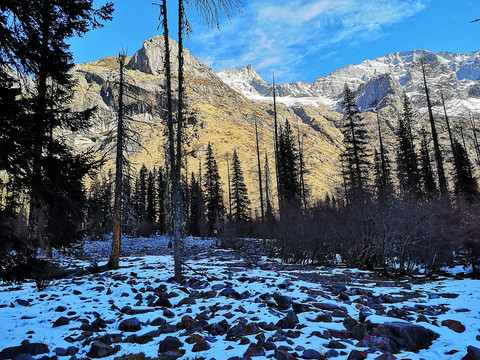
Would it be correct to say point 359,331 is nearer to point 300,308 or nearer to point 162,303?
point 300,308

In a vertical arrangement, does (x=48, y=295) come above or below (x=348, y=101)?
below

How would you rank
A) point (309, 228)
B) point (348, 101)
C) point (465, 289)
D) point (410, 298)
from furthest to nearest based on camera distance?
1. point (348, 101)
2. point (309, 228)
3. point (465, 289)
4. point (410, 298)

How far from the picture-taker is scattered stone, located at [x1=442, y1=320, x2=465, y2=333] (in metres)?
4.72

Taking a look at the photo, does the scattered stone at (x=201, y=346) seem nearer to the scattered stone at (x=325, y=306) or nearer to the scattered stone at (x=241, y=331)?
the scattered stone at (x=241, y=331)

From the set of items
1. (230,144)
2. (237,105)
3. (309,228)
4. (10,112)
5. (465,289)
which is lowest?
(465,289)

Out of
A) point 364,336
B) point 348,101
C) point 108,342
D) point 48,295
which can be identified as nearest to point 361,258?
point 364,336

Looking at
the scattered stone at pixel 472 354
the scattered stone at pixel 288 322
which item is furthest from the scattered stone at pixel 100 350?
the scattered stone at pixel 472 354

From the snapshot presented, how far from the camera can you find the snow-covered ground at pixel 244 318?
14.0 feet

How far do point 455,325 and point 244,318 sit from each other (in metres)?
3.81

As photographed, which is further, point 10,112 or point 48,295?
point 48,295

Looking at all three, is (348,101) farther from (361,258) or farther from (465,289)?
(465,289)

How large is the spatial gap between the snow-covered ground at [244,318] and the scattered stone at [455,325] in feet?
0.05

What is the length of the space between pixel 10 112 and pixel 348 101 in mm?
27552

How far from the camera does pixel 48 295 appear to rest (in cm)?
747
